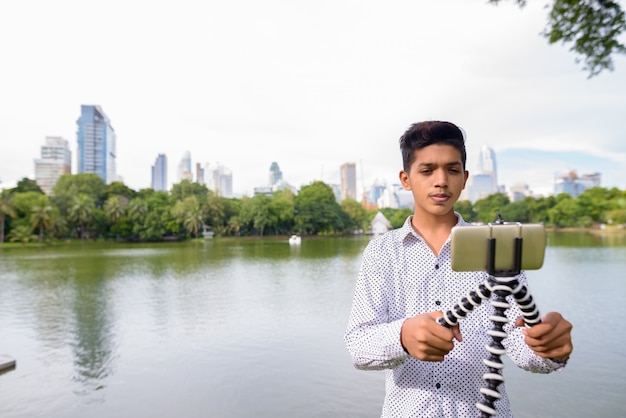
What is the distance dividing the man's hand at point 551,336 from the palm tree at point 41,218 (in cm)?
4774

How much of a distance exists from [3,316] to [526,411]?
1126cm

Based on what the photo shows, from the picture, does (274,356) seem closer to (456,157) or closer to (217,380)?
(217,380)

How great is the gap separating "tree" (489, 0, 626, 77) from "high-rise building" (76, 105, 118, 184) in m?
145

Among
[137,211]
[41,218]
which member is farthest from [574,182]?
[41,218]

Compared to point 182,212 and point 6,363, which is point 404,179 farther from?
point 182,212

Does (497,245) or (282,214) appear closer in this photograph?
(497,245)

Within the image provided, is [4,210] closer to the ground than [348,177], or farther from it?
closer to the ground

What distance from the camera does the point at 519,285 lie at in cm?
93

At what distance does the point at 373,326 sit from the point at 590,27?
16.3 ft

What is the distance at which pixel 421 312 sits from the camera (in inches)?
52.9

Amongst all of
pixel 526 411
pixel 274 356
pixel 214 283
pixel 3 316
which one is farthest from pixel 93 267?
pixel 526 411

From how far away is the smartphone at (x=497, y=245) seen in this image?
91 centimetres

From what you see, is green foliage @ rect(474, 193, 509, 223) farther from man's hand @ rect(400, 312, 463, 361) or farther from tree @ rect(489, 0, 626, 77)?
man's hand @ rect(400, 312, 463, 361)

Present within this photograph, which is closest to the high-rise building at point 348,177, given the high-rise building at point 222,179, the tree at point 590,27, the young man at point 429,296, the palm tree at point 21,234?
the high-rise building at point 222,179
